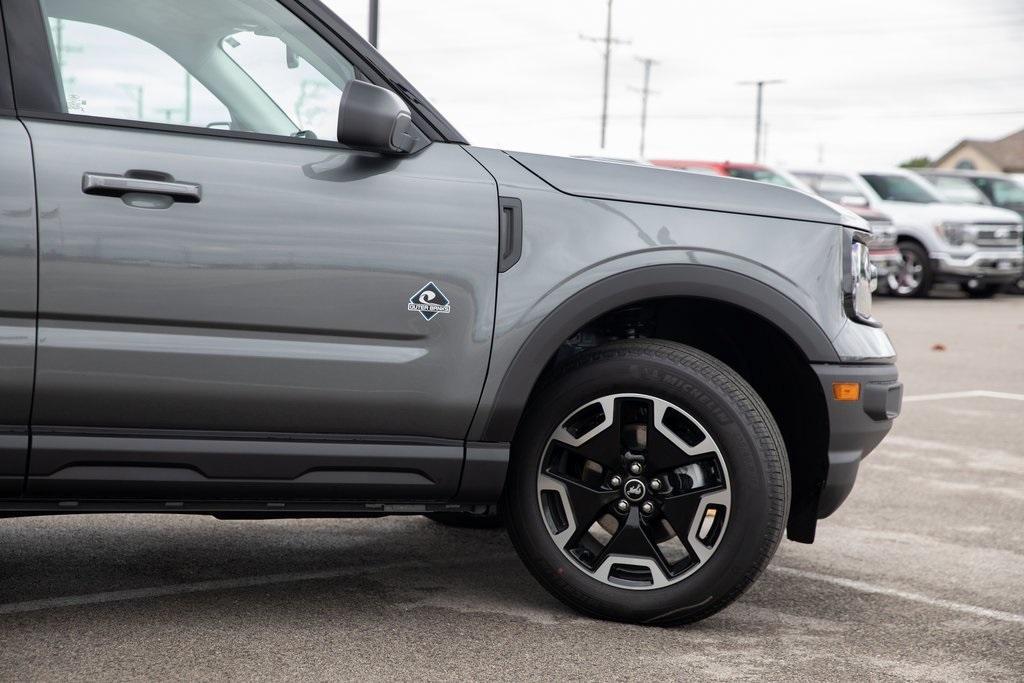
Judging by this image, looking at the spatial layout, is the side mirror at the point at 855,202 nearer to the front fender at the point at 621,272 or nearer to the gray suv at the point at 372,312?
the gray suv at the point at 372,312

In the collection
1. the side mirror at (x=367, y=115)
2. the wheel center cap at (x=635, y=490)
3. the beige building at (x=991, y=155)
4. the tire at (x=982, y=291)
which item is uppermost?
the beige building at (x=991, y=155)

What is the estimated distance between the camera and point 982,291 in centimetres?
2206

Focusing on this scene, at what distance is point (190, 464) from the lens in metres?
3.54

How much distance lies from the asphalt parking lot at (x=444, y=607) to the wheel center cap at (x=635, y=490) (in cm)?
38

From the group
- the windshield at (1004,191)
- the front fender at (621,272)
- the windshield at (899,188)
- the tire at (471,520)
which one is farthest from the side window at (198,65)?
the windshield at (1004,191)

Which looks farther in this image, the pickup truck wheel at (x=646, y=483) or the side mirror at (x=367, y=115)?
the pickup truck wheel at (x=646, y=483)

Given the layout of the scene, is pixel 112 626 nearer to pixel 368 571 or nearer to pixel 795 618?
pixel 368 571

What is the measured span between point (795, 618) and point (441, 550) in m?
1.36

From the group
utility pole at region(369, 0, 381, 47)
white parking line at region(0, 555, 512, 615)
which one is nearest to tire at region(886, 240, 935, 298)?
utility pole at region(369, 0, 381, 47)

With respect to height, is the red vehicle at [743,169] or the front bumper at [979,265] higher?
the red vehicle at [743,169]

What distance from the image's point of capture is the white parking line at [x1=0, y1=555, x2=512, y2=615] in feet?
12.7

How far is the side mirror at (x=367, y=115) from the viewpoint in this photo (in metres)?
3.50

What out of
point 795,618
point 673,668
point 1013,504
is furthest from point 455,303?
point 1013,504

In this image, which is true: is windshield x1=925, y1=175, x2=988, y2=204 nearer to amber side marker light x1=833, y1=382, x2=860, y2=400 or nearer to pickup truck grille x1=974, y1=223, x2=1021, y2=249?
pickup truck grille x1=974, y1=223, x2=1021, y2=249
